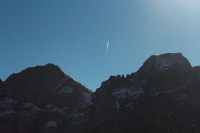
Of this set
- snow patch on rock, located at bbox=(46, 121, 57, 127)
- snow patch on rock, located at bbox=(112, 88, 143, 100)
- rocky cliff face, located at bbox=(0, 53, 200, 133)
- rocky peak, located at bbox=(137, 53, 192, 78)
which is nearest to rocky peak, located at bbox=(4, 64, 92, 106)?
rocky cliff face, located at bbox=(0, 53, 200, 133)

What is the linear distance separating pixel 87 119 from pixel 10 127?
49.3m

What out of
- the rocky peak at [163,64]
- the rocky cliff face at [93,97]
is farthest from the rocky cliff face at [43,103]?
the rocky peak at [163,64]

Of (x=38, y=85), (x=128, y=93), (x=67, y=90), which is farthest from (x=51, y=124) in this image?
(x=128, y=93)

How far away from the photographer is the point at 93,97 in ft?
517

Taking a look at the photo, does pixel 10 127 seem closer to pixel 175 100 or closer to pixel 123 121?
pixel 175 100

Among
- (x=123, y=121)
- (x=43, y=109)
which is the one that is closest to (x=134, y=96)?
(x=43, y=109)

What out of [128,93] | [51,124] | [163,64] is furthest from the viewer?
[51,124]

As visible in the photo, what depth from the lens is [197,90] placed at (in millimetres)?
116000

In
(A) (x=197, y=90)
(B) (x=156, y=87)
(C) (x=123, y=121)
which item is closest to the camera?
(C) (x=123, y=121)

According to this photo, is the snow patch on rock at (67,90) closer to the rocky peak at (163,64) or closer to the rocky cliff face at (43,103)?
the rocky cliff face at (43,103)

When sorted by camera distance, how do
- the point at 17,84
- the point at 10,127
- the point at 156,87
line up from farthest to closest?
1. the point at 17,84
2. the point at 10,127
3. the point at 156,87

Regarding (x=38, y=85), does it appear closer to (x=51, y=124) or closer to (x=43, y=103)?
(x=43, y=103)

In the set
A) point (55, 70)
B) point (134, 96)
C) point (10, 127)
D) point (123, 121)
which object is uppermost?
point (55, 70)

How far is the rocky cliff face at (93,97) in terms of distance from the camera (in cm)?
12065
